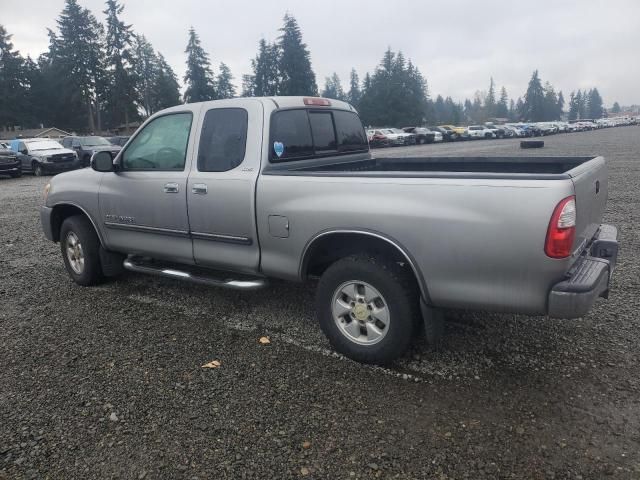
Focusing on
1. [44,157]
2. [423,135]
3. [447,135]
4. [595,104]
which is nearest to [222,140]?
[44,157]

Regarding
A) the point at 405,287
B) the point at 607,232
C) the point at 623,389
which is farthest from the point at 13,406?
the point at 607,232

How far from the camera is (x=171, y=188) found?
15.0ft

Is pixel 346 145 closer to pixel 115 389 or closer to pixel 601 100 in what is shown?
pixel 115 389

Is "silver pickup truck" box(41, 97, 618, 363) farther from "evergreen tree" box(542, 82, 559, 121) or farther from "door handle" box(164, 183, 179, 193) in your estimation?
"evergreen tree" box(542, 82, 559, 121)

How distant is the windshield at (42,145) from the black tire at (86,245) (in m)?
19.3

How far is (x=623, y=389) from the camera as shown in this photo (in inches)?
130

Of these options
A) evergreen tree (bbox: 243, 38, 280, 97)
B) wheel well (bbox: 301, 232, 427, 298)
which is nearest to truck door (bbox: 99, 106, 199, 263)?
wheel well (bbox: 301, 232, 427, 298)

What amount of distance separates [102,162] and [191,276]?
145 centimetres

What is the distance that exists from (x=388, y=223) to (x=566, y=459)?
1667 mm

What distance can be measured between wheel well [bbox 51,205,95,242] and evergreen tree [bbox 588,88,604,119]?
190727 millimetres

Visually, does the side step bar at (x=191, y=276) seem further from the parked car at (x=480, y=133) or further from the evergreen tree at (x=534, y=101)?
the evergreen tree at (x=534, y=101)

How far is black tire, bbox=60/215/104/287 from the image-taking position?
18.1 feet

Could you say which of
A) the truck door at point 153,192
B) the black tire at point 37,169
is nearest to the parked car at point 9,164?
the black tire at point 37,169

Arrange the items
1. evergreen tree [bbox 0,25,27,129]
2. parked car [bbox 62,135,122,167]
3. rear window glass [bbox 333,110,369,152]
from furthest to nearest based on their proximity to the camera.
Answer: evergreen tree [bbox 0,25,27,129]
parked car [bbox 62,135,122,167]
rear window glass [bbox 333,110,369,152]
